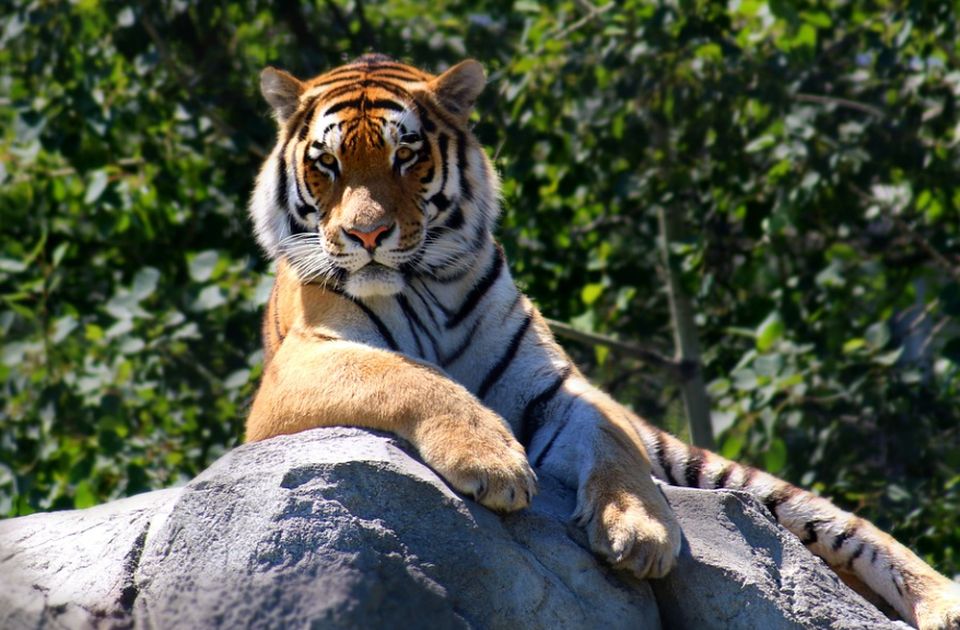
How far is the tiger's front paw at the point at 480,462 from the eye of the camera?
246cm

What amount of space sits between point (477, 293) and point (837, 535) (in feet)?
3.50

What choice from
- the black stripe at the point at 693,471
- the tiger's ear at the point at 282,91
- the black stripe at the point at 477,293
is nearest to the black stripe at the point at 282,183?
the tiger's ear at the point at 282,91

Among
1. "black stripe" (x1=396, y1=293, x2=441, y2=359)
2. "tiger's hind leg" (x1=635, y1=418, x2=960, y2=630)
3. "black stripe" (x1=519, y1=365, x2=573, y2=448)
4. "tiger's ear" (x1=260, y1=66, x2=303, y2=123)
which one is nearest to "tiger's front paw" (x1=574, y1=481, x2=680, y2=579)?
"black stripe" (x1=519, y1=365, x2=573, y2=448)

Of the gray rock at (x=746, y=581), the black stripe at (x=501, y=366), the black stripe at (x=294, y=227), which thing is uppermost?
the black stripe at (x=294, y=227)

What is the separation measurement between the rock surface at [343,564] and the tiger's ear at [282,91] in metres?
1.17

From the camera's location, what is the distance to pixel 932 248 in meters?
5.55

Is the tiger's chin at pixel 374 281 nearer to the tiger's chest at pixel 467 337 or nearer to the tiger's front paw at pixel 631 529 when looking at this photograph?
the tiger's chest at pixel 467 337

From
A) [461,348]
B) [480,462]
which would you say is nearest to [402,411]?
[480,462]

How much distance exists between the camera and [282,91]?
135 inches

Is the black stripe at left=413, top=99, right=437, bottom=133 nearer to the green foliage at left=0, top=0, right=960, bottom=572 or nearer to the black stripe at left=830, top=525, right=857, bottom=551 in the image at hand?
the black stripe at left=830, top=525, right=857, bottom=551

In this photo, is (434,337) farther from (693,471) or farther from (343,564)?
(343,564)

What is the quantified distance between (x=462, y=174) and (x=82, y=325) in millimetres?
2776

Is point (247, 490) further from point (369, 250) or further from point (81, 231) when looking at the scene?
point (81, 231)

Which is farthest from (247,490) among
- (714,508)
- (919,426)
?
(919,426)
